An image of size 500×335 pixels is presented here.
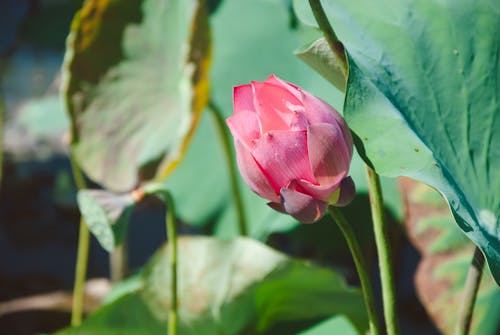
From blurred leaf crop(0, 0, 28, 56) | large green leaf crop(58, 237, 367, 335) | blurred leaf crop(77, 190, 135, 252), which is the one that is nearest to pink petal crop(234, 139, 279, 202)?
blurred leaf crop(77, 190, 135, 252)

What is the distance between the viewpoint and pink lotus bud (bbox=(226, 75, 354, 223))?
506 mm

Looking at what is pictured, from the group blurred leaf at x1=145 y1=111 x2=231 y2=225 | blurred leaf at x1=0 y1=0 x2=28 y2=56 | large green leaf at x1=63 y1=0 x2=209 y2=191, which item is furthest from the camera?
blurred leaf at x1=0 y1=0 x2=28 y2=56

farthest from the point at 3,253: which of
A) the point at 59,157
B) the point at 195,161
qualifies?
the point at 195,161

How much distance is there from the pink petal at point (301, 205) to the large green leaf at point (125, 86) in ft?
2.28

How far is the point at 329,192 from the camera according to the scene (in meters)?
0.52

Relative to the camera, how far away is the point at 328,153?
50 centimetres

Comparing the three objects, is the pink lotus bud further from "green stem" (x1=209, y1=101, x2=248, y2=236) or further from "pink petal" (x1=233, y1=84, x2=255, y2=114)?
"green stem" (x1=209, y1=101, x2=248, y2=236)

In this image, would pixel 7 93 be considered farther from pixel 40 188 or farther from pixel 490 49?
pixel 490 49

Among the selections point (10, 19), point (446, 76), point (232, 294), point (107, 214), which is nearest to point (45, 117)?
point (10, 19)

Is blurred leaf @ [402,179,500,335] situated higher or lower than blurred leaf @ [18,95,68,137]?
higher

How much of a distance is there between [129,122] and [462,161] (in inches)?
29.8

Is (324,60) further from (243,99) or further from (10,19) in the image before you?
(10,19)

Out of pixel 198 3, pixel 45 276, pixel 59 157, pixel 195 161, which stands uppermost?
pixel 198 3

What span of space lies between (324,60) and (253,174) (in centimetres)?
10
